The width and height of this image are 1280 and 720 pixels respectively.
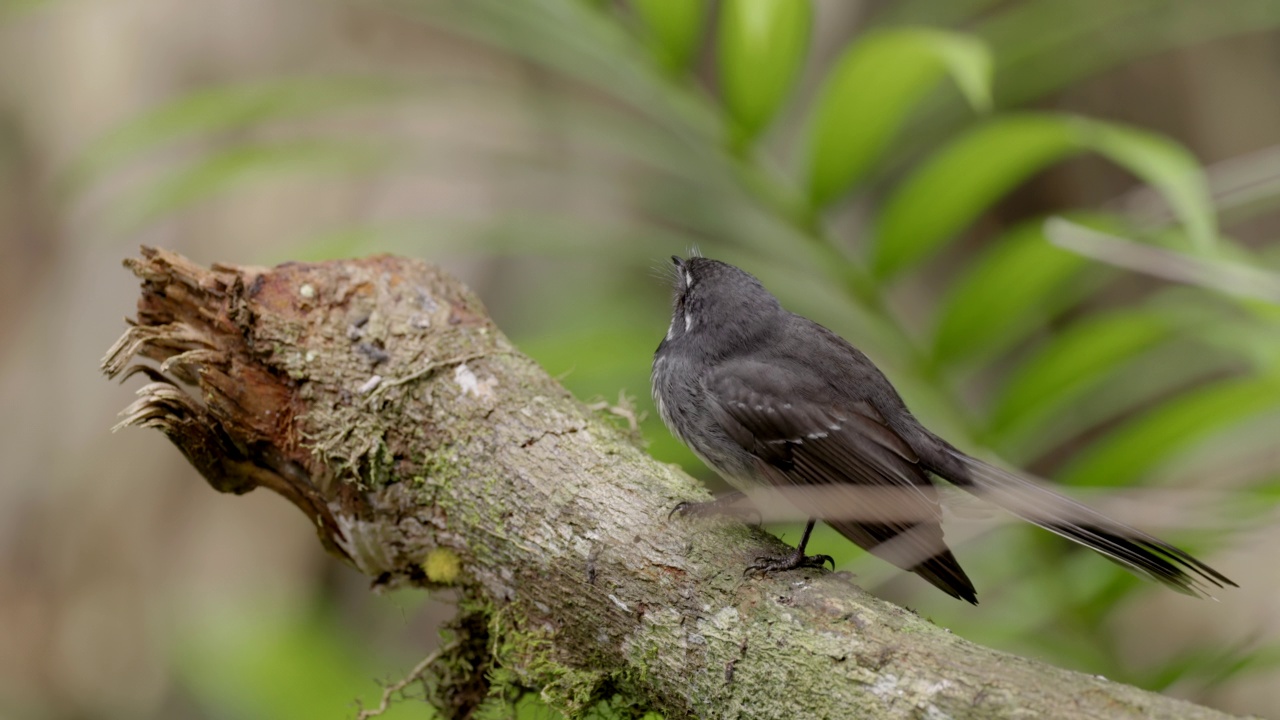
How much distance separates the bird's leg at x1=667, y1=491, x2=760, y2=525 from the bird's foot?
0.18 m

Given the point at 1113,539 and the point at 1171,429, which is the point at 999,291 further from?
the point at 1113,539

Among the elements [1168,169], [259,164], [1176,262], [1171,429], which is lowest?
[259,164]

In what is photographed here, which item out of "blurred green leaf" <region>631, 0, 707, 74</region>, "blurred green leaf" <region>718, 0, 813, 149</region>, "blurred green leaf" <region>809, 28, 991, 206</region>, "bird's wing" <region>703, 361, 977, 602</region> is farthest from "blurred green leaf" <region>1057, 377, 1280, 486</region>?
"blurred green leaf" <region>631, 0, 707, 74</region>

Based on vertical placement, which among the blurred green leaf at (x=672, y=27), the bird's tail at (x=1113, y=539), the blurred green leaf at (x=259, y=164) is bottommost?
the bird's tail at (x=1113, y=539)

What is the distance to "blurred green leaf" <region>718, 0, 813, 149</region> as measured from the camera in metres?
2.73

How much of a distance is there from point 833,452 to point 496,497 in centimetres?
82

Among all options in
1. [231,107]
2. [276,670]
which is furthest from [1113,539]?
[276,670]

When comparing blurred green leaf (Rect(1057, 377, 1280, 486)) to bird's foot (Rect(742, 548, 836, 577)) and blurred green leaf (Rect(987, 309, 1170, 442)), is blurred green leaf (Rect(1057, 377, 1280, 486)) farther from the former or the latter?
bird's foot (Rect(742, 548, 836, 577))

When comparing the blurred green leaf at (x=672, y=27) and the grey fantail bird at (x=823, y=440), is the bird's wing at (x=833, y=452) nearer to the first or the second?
the grey fantail bird at (x=823, y=440)

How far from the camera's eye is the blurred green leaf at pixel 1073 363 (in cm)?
282

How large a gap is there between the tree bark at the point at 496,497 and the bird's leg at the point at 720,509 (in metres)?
0.04

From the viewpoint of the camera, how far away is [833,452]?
255 cm

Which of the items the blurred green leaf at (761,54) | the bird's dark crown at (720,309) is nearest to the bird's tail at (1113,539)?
the bird's dark crown at (720,309)

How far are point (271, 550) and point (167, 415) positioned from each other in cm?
286
